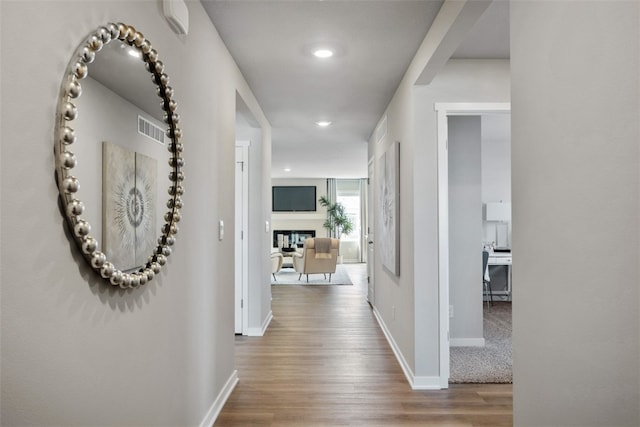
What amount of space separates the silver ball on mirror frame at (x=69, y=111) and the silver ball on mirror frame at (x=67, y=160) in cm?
9

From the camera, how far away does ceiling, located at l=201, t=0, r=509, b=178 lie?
7.87 ft

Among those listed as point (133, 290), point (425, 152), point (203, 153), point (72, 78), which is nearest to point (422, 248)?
point (425, 152)

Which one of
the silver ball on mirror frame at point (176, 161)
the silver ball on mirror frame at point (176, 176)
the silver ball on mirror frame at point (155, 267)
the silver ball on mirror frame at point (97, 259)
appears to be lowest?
the silver ball on mirror frame at point (155, 267)

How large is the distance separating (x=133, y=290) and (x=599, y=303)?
1406mm

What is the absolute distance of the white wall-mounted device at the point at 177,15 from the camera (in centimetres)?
176

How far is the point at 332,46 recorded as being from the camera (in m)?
2.91

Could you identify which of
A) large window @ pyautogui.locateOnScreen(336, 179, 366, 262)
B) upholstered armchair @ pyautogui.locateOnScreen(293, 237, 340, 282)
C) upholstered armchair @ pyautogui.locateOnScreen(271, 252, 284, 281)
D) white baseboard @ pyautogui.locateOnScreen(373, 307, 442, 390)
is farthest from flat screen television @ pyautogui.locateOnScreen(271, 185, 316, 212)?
white baseboard @ pyautogui.locateOnScreen(373, 307, 442, 390)

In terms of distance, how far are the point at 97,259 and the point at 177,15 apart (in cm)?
117

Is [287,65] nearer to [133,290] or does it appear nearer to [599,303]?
[133,290]

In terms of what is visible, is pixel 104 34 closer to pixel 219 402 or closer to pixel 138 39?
pixel 138 39

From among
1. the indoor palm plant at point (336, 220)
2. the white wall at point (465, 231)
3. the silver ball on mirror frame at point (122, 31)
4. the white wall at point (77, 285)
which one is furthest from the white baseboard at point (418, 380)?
the indoor palm plant at point (336, 220)

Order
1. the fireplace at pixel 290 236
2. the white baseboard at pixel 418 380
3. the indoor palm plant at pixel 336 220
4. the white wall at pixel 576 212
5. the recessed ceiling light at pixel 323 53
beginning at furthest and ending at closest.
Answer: the fireplace at pixel 290 236 → the indoor palm plant at pixel 336 220 → the white baseboard at pixel 418 380 → the recessed ceiling light at pixel 323 53 → the white wall at pixel 576 212

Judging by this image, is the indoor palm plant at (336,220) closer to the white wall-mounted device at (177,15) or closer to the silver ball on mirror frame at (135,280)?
the white wall-mounted device at (177,15)

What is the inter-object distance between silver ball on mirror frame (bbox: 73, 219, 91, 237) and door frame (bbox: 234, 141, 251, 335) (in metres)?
3.48
